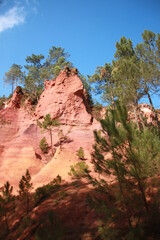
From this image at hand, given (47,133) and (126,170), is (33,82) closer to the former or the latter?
(47,133)

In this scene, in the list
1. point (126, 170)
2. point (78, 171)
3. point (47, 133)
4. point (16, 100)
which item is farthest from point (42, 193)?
point (16, 100)

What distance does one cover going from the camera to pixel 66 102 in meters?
21.3

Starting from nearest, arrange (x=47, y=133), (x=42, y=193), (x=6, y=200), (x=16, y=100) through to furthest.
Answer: (x=6, y=200), (x=42, y=193), (x=47, y=133), (x=16, y=100)

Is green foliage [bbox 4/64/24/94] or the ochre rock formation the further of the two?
green foliage [bbox 4/64/24/94]

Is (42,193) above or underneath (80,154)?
underneath

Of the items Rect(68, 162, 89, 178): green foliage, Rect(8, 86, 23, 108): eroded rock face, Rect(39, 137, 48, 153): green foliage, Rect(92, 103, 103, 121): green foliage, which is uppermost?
Rect(8, 86, 23, 108): eroded rock face

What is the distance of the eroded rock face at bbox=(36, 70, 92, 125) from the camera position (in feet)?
67.2

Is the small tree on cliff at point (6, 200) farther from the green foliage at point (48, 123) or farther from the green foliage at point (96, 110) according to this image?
the green foliage at point (96, 110)

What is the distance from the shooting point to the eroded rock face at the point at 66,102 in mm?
20469

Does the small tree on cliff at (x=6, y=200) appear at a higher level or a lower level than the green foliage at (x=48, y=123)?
lower

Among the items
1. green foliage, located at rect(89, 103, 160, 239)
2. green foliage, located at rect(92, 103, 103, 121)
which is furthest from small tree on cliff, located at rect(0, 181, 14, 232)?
green foliage, located at rect(92, 103, 103, 121)

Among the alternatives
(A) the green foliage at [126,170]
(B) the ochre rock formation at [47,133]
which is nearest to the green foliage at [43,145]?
(B) the ochre rock formation at [47,133]

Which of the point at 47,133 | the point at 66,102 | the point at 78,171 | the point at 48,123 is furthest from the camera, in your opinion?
the point at 66,102

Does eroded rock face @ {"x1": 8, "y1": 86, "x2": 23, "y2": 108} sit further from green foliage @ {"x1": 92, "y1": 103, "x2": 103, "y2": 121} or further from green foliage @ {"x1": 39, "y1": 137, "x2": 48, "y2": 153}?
green foliage @ {"x1": 92, "y1": 103, "x2": 103, "y2": 121}
